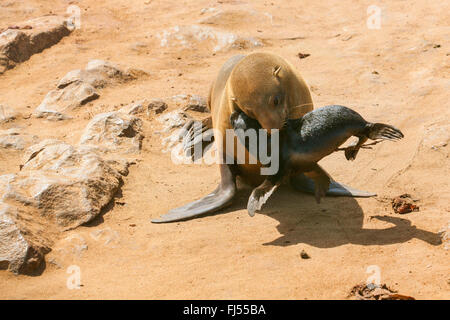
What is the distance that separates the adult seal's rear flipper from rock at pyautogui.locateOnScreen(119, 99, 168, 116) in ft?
7.51

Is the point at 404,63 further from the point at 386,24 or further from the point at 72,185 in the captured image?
the point at 72,185

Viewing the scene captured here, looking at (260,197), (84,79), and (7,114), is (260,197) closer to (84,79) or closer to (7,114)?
(7,114)

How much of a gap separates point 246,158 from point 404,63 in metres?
4.32

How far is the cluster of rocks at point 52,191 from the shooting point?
406 cm

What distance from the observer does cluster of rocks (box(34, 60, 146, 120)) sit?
7.91 meters

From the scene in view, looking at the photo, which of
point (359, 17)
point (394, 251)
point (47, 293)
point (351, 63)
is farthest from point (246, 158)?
point (359, 17)

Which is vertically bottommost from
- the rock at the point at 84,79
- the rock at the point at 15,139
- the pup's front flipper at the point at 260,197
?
the rock at the point at 15,139

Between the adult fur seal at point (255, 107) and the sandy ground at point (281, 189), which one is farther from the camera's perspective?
the adult fur seal at point (255, 107)

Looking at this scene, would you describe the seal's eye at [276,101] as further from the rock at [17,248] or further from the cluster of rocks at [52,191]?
the rock at [17,248]

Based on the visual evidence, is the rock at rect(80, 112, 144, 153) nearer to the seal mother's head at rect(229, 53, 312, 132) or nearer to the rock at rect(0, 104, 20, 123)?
the rock at rect(0, 104, 20, 123)

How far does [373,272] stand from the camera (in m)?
3.59

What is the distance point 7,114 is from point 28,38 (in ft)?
9.84

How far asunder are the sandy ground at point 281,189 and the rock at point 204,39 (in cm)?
16

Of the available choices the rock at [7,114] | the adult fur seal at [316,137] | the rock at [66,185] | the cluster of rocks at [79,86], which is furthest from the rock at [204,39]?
the adult fur seal at [316,137]
